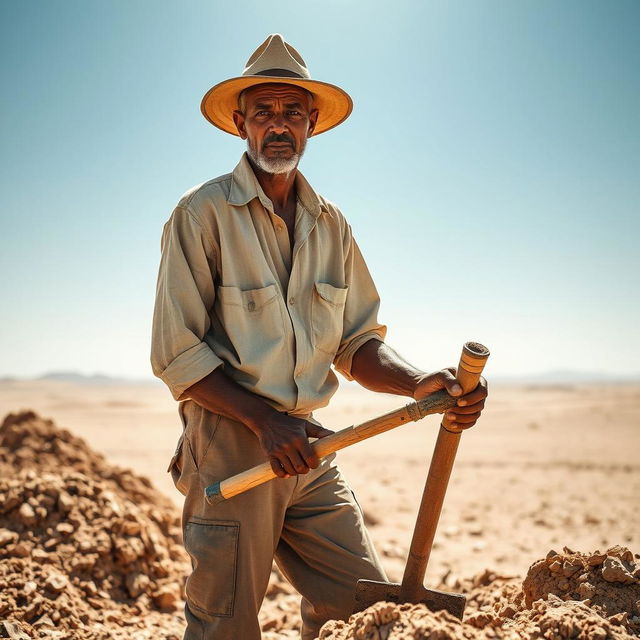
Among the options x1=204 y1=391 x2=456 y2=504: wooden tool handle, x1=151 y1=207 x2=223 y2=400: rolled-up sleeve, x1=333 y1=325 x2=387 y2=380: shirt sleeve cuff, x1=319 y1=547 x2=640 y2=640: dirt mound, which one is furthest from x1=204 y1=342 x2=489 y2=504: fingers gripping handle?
x1=333 y1=325 x2=387 y2=380: shirt sleeve cuff

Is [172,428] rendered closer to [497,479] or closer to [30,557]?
[497,479]

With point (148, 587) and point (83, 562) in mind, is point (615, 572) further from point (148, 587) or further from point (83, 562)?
point (83, 562)

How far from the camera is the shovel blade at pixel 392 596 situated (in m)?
2.44

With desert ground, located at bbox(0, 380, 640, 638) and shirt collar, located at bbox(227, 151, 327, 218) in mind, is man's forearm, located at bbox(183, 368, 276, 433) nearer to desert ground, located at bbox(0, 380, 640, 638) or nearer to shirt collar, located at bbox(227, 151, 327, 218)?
desert ground, located at bbox(0, 380, 640, 638)

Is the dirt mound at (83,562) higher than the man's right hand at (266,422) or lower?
lower

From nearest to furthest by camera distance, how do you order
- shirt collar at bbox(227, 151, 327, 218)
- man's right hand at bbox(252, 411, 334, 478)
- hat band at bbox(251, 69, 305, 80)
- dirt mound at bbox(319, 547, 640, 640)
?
A: dirt mound at bbox(319, 547, 640, 640), man's right hand at bbox(252, 411, 334, 478), shirt collar at bbox(227, 151, 327, 218), hat band at bbox(251, 69, 305, 80)

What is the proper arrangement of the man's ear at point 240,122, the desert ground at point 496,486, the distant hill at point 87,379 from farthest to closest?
1. the distant hill at point 87,379
2. the desert ground at point 496,486
3. the man's ear at point 240,122

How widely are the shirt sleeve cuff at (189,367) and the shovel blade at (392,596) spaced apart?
3.33ft

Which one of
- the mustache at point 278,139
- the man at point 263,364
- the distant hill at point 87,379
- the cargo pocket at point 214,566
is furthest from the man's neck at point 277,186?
the distant hill at point 87,379

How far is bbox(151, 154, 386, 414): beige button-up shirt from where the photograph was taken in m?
2.45

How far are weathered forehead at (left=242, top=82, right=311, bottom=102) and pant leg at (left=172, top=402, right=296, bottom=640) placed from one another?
1361 mm

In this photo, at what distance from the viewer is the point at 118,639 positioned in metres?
3.49

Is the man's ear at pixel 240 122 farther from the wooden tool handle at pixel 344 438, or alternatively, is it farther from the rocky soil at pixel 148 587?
the rocky soil at pixel 148 587

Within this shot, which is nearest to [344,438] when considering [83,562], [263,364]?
[263,364]
